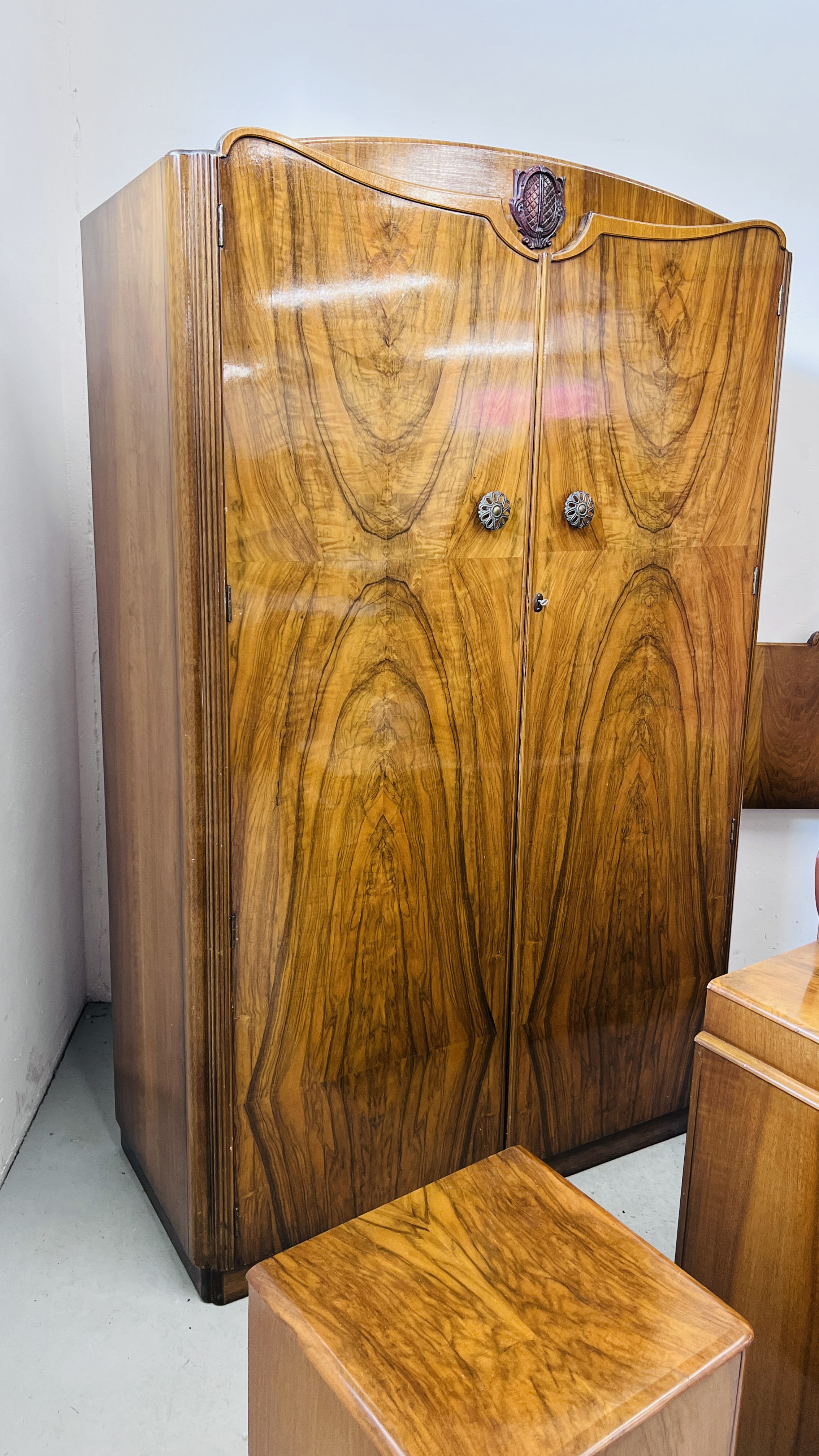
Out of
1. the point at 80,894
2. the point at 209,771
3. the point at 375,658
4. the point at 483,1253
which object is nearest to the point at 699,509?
the point at 375,658

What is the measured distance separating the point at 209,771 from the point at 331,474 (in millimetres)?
486

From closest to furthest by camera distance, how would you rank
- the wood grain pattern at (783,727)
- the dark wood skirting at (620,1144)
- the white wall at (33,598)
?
the white wall at (33,598), the dark wood skirting at (620,1144), the wood grain pattern at (783,727)

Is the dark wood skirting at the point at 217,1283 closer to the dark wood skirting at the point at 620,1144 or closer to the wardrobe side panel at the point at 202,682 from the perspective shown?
the wardrobe side panel at the point at 202,682

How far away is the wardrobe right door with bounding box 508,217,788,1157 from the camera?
5.68ft

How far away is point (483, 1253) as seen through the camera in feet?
3.64

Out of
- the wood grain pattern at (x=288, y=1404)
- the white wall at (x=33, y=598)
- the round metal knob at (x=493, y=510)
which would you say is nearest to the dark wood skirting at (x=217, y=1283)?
the white wall at (x=33, y=598)

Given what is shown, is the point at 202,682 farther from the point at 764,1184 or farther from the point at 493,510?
the point at 764,1184

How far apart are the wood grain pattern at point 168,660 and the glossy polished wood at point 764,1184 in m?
0.74

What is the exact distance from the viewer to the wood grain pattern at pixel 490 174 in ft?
4.92

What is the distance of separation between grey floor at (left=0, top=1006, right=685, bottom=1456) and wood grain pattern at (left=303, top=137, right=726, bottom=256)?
1834 millimetres

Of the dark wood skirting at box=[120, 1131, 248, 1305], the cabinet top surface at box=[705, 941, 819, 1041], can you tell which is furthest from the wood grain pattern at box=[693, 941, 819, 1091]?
the dark wood skirting at box=[120, 1131, 248, 1305]

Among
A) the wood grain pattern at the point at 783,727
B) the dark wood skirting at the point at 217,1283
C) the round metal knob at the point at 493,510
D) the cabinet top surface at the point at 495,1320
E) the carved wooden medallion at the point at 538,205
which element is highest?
the carved wooden medallion at the point at 538,205

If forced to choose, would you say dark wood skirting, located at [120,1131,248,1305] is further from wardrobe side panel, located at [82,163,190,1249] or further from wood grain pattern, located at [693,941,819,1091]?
wood grain pattern, located at [693,941,819,1091]

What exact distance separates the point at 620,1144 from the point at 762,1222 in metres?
0.93
